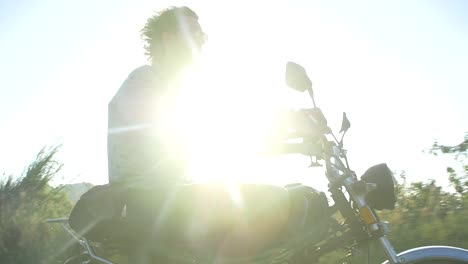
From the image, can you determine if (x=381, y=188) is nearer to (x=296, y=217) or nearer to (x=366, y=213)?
(x=366, y=213)

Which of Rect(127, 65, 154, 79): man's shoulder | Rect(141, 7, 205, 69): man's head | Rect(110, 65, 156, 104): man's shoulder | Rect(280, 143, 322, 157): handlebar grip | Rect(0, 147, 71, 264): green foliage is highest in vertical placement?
Rect(141, 7, 205, 69): man's head

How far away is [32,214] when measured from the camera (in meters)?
7.04

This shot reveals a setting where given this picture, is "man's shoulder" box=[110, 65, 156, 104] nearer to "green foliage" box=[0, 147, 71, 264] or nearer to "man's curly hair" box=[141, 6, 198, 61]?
"man's curly hair" box=[141, 6, 198, 61]

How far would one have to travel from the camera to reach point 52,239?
20.7ft

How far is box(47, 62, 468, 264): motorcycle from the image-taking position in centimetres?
253

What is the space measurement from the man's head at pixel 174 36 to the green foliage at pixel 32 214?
228cm

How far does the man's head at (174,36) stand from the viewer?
3633 millimetres

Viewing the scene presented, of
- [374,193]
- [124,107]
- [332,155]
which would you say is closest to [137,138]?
[124,107]

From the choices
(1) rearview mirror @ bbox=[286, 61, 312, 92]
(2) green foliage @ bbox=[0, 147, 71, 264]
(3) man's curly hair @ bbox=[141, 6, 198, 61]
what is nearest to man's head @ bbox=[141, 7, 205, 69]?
(3) man's curly hair @ bbox=[141, 6, 198, 61]

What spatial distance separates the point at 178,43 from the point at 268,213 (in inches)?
67.8

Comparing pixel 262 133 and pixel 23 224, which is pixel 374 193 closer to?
pixel 262 133

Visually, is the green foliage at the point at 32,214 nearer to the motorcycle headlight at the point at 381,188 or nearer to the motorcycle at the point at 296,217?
the motorcycle at the point at 296,217

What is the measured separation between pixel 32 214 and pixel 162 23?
444cm

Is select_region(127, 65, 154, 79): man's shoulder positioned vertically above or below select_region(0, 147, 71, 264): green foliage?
above
